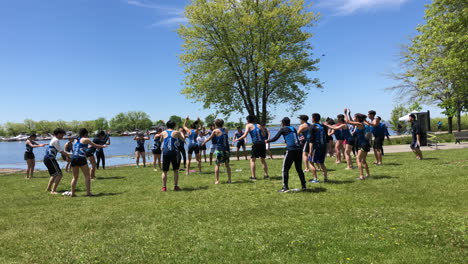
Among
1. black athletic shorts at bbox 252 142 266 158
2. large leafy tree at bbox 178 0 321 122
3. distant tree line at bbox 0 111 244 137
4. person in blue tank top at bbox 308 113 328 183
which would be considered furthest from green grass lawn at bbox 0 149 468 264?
distant tree line at bbox 0 111 244 137

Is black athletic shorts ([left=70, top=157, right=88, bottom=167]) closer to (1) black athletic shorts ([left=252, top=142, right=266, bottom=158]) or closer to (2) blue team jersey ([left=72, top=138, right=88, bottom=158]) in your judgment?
(2) blue team jersey ([left=72, top=138, right=88, bottom=158])

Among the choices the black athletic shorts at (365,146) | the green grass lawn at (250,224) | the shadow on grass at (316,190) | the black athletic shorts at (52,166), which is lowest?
the green grass lawn at (250,224)

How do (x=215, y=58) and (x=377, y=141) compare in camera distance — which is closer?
(x=377, y=141)

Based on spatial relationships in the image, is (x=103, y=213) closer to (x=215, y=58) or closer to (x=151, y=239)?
(x=151, y=239)

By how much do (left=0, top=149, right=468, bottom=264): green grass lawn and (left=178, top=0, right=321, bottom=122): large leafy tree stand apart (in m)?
18.0

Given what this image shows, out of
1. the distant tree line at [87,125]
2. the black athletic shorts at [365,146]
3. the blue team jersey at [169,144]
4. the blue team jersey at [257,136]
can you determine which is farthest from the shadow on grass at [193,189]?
the distant tree line at [87,125]

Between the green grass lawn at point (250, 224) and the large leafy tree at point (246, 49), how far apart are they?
710 inches

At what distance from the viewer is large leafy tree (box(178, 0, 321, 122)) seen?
84.2 ft

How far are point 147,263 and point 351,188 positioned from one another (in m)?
6.13

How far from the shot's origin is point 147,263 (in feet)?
13.9

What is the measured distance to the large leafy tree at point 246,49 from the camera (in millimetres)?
25656

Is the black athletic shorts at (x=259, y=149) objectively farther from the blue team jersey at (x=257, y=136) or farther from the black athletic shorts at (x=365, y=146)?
the black athletic shorts at (x=365, y=146)

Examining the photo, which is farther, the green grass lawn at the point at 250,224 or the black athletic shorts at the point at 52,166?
the black athletic shorts at the point at 52,166

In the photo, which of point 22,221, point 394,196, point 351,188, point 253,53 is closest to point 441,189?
point 394,196
